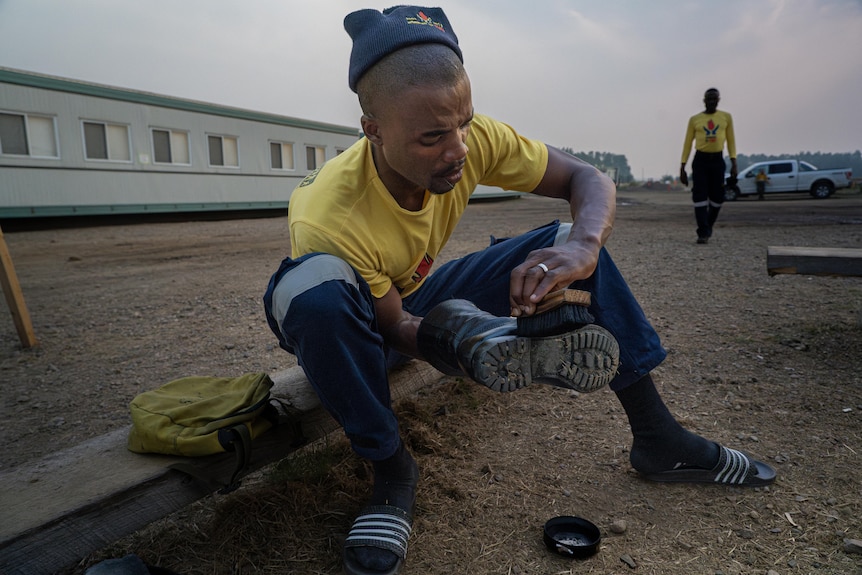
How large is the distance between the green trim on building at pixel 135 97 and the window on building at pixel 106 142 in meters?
0.64

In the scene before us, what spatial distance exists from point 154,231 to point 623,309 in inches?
480

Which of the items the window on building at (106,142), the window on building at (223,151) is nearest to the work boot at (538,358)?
the window on building at (106,142)

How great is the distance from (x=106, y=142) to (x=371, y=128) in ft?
44.0

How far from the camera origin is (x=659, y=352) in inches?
68.7

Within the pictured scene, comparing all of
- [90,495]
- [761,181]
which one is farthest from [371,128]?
[761,181]

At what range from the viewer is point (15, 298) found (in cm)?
356

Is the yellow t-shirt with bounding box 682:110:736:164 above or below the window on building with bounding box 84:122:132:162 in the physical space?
below

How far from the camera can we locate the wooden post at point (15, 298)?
3512 millimetres

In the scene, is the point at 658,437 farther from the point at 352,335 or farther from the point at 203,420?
the point at 203,420

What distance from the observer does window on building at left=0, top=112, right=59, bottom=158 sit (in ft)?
37.3

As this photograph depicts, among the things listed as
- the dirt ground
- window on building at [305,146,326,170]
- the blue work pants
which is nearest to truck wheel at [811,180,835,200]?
window on building at [305,146,326,170]

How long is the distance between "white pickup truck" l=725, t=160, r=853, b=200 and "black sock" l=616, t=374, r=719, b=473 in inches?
787

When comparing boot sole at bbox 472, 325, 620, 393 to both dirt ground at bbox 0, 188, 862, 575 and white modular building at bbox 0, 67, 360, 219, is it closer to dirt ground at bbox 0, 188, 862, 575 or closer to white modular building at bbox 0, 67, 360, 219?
dirt ground at bbox 0, 188, 862, 575

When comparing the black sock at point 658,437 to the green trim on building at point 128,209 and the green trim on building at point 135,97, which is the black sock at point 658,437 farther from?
the green trim on building at point 135,97
